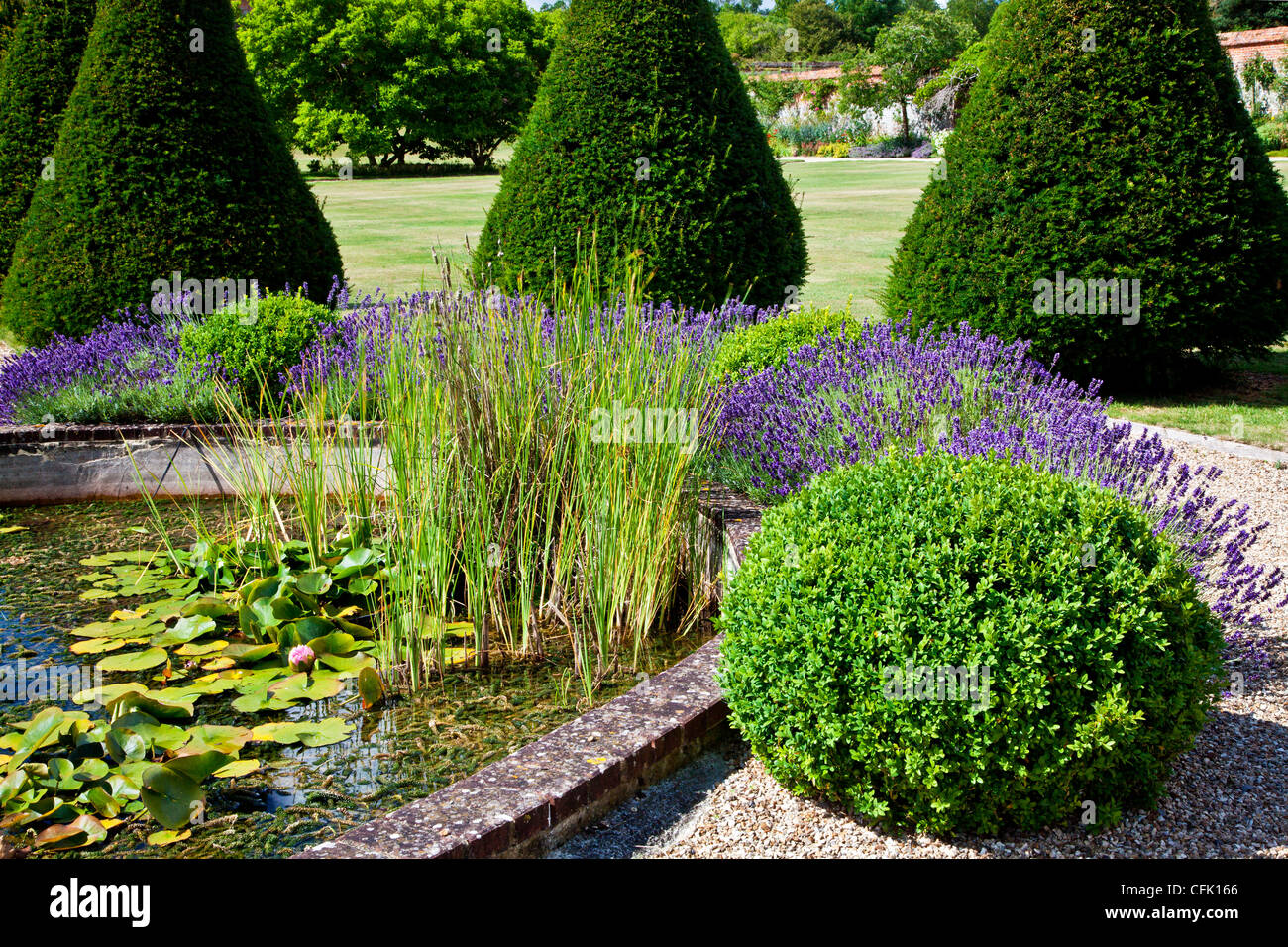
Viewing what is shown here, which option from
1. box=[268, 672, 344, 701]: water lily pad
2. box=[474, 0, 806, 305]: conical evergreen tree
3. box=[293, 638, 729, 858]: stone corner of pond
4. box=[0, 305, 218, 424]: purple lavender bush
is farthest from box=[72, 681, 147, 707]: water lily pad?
box=[474, 0, 806, 305]: conical evergreen tree

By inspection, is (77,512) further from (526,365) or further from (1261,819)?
(1261,819)

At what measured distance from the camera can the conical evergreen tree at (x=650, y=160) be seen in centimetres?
701

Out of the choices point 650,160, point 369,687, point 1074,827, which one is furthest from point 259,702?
point 650,160

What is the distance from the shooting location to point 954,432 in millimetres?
4125

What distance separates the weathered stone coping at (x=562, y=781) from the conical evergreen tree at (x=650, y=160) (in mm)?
4078

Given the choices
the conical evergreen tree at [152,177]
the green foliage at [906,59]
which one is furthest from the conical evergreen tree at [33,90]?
the green foliage at [906,59]

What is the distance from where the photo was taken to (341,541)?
4.52m

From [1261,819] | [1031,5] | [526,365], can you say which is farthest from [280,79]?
[1261,819]

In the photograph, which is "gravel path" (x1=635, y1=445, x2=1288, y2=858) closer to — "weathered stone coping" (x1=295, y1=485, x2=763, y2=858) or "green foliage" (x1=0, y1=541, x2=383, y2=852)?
"weathered stone coping" (x1=295, y1=485, x2=763, y2=858)

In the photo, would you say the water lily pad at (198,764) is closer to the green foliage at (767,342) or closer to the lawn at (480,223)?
the green foliage at (767,342)

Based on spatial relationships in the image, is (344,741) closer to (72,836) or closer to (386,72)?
(72,836)

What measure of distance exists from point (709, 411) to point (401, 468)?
1359mm

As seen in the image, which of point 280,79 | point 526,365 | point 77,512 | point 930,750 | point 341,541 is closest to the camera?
point 930,750

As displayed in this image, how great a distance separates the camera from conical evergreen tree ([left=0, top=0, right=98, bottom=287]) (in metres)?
9.02
